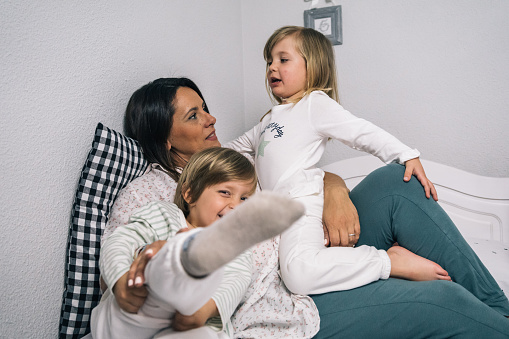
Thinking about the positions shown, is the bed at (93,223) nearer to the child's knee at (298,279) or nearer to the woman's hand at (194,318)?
the woman's hand at (194,318)

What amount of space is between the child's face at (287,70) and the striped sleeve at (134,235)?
70cm

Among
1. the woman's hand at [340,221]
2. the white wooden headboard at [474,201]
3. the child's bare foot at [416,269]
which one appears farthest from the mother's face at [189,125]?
the white wooden headboard at [474,201]

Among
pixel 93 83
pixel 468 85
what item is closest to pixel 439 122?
pixel 468 85

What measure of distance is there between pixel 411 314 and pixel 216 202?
55 centimetres

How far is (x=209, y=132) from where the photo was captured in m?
1.34

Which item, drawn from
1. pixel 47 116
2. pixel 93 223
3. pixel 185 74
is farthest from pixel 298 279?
pixel 185 74

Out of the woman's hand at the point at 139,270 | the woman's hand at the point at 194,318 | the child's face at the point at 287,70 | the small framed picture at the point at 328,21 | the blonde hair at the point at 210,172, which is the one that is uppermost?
the small framed picture at the point at 328,21

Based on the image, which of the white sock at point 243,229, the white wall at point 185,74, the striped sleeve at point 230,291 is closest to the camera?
the white sock at point 243,229

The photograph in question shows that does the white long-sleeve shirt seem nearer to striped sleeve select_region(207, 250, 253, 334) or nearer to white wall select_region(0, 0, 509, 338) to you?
striped sleeve select_region(207, 250, 253, 334)

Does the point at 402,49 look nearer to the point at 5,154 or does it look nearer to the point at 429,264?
the point at 429,264

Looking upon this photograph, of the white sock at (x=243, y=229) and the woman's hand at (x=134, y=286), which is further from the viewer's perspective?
the woman's hand at (x=134, y=286)

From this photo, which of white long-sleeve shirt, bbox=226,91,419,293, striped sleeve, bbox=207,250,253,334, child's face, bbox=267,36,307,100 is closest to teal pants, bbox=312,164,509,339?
white long-sleeve shirt, bbox=226,91,419,293

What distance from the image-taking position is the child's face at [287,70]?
1437 mm

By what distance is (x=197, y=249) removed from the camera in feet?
1.82
